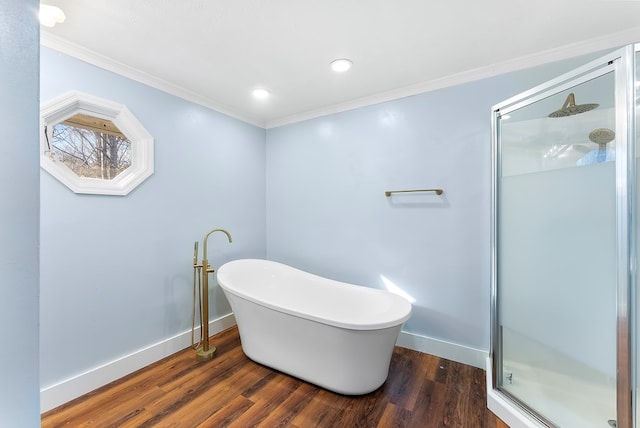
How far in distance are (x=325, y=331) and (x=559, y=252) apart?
141 cm

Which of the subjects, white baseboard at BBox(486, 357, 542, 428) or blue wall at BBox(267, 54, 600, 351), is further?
blue wall at BBox(267, 54, 600, 351)

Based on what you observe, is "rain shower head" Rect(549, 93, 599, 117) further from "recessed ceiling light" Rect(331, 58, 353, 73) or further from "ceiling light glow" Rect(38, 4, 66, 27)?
"ceiling light glow" Rect(38, 4, 66, 27)

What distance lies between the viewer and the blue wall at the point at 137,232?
1608 mm

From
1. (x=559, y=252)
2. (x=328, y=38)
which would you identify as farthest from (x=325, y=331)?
(x=328, y=38)

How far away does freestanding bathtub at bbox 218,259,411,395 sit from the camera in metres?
1.59

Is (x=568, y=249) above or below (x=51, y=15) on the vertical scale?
below

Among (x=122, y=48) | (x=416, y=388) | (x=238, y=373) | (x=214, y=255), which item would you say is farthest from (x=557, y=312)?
(x=122, y=48)

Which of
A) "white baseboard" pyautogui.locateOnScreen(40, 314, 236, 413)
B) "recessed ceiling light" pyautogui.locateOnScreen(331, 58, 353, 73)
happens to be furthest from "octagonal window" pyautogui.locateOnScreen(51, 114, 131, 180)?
"recessed ceiling light" pyautogui.locateOnScreen(331, 58, 353, 73)

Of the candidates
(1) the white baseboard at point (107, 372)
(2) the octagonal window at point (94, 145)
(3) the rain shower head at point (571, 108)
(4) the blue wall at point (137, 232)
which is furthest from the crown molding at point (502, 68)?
(1) the white baseboard at point (107, 372)

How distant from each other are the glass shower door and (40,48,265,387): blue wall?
2.34 m

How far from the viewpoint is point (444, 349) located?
6.99 ft

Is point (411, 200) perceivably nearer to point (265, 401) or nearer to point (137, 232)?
point (265, 401)

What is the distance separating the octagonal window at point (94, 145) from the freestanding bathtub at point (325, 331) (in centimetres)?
106

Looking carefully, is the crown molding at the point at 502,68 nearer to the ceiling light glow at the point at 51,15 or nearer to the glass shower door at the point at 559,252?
the glass shower door at the point at 559,252
